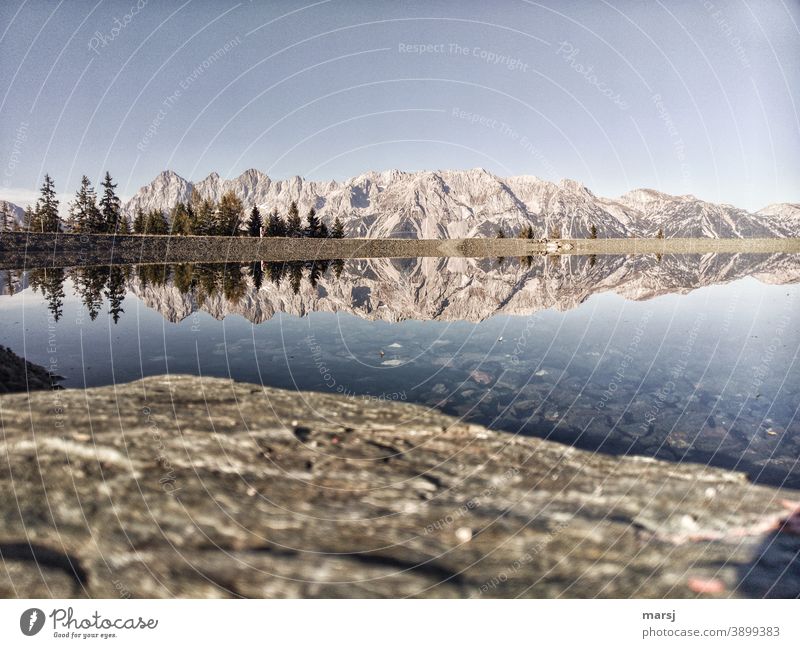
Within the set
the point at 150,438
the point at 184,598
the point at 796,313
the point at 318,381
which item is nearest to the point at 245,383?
the point at 318,381

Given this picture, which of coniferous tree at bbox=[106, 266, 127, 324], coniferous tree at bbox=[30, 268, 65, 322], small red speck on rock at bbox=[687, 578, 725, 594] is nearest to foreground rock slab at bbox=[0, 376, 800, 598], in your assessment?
small red speck on rock at bbox=[687, 578, 725, 594]

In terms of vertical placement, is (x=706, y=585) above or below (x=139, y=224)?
below

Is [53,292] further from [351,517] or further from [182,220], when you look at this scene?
[182,220]

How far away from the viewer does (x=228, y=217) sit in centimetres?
7525

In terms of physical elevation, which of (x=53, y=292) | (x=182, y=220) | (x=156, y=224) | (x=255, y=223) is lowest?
(x=53, y=292)

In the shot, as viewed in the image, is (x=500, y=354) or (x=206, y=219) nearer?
(x=500, y=354)

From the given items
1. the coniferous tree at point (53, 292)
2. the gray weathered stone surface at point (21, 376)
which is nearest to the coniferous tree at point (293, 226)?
the coniferous tree at point (53, 292)

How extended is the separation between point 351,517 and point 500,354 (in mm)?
7082

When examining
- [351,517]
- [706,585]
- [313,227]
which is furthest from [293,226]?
[706,585]

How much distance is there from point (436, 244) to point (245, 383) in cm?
8657

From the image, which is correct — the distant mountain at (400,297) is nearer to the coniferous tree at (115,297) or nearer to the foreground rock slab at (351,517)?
the coniferous tree at (115,297)
